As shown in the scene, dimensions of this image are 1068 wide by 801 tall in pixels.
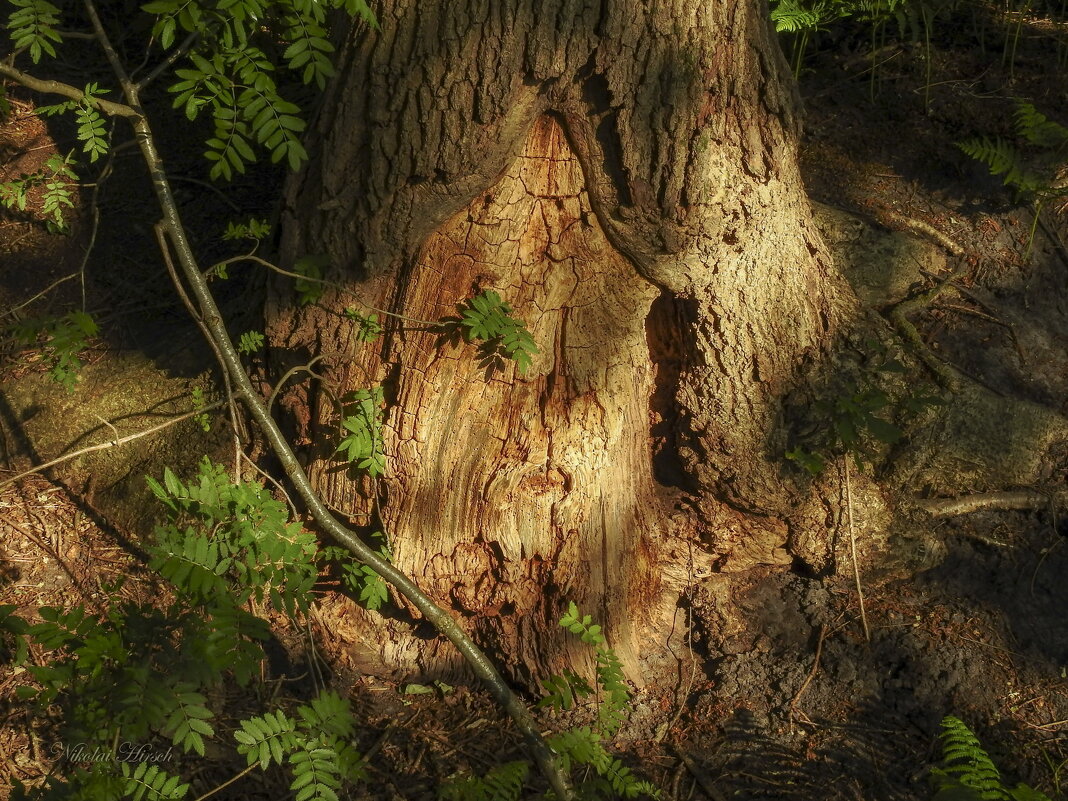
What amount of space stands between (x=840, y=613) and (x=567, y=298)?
1.77 meters

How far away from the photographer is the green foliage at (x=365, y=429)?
10.4 feet

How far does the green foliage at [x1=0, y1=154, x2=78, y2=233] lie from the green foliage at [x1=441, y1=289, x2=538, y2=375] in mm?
1787

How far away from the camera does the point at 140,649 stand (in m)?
2.57

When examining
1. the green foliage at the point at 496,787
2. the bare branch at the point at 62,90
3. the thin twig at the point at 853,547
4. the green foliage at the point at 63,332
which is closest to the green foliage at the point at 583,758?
the green foliage at the point at 496,787

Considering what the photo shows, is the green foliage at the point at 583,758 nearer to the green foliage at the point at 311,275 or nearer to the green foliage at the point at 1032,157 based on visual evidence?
→ the green foliage at the point at 311,275

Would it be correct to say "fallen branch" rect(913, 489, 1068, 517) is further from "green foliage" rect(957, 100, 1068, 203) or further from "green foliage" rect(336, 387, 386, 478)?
"green foliage" rect(336, 387, 386, 478)

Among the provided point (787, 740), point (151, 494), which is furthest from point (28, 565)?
point (787, 740)

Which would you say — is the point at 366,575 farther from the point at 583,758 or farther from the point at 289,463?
the point at 583,758

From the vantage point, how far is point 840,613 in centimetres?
358

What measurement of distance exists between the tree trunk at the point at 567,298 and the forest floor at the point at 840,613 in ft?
0.92

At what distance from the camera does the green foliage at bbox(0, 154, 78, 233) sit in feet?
12.4

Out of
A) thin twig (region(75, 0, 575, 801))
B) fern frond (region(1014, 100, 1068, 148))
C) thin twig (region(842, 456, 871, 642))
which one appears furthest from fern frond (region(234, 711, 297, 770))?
fern frond (region(1014, 100, 1068, 148))

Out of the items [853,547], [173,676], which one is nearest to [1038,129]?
[853,547]

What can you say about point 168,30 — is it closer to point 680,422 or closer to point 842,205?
point 680,422
